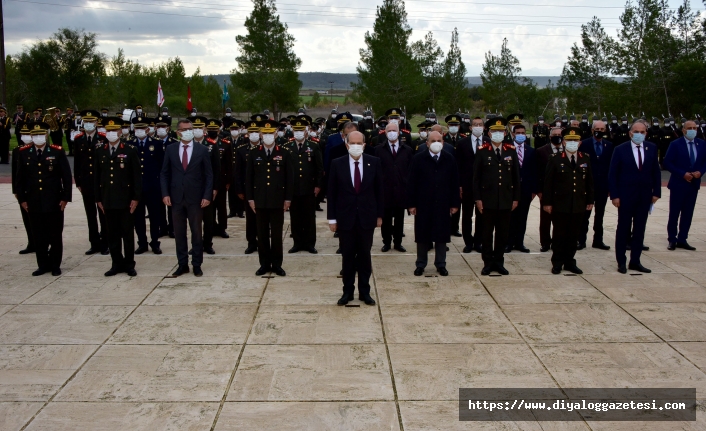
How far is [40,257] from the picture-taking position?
9.26 m

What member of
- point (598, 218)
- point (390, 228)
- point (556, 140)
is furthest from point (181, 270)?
point (598, 218)

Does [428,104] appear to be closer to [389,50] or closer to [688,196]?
[389,50]

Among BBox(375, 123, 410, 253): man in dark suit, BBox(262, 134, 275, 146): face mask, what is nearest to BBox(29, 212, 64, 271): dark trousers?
BBox(262, 134, 275, 146): face mask

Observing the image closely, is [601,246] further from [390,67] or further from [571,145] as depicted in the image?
[390,67]

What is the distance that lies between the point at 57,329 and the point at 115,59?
2458 inches

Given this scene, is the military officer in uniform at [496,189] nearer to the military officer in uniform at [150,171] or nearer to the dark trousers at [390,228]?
the dark trousers at [390,228]

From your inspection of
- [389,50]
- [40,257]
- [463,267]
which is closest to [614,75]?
[389,50]

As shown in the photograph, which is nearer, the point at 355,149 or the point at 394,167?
the point at 355,149

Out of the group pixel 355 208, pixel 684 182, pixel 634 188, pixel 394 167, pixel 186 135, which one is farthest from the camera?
pixel 684 182

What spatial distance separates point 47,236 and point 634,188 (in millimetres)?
7982

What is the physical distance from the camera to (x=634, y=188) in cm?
953

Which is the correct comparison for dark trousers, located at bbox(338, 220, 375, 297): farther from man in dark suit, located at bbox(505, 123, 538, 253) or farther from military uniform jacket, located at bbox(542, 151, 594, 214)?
man in dark suit, located at bbox(505, 123, 538, 253)

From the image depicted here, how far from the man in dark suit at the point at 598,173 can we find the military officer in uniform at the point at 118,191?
262 inches

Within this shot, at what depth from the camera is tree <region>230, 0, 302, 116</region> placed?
2156 inches
